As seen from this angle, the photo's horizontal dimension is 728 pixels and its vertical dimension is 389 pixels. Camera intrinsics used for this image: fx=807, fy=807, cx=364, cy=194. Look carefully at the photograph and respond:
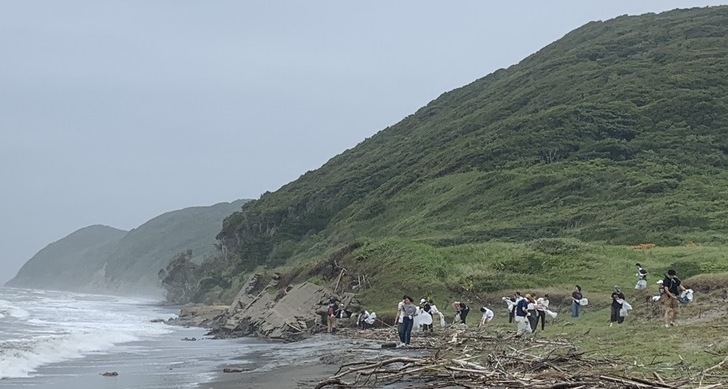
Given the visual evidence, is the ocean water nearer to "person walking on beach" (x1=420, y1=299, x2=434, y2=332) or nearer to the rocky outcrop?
the rocky outcrop

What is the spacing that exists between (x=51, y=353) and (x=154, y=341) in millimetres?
9026

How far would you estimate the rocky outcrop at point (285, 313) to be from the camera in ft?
114

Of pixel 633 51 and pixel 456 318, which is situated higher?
pixel 633 51

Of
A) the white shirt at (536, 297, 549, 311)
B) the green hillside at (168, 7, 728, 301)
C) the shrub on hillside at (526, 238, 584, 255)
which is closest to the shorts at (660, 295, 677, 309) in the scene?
the white shirt at (536, 297, 549, 311)

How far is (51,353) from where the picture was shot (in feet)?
87.6

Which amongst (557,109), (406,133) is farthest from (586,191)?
(406,133)

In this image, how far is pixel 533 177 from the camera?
64562 mm

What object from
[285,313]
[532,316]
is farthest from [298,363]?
[285,313]

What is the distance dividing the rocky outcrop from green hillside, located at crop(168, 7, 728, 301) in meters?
2.18

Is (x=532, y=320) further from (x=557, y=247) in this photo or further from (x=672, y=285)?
(x=557, y=247)

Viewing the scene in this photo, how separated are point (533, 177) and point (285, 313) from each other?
32.8 meters

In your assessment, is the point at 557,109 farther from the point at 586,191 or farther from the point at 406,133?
the point at 406,133

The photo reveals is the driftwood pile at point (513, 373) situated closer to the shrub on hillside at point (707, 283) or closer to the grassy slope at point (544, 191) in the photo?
the grassy slope at point (544, 191)

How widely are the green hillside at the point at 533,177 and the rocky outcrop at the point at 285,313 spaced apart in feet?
7.15
